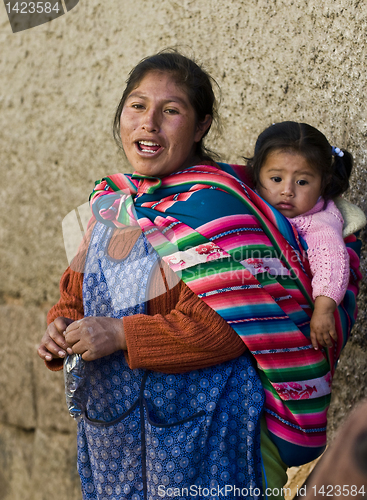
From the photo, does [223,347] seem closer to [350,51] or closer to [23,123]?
[350,51]

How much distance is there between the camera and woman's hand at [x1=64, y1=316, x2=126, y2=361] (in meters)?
1.24

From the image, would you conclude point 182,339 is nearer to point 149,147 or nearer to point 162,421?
point 162,421

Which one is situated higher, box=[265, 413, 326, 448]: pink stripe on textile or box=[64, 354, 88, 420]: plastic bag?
box=[64, 354, 88, 420]: plastic bag

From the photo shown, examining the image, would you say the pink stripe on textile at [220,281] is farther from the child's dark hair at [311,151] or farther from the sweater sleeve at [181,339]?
the child's dark hair at [311,151]

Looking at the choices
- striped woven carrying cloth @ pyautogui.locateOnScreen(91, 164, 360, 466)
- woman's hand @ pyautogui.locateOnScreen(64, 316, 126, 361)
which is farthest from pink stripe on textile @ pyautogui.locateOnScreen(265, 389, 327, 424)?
woman's hand @ pyautogui.locateOnScreen(64, 316, 126, 361)

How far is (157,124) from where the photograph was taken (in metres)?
1.41

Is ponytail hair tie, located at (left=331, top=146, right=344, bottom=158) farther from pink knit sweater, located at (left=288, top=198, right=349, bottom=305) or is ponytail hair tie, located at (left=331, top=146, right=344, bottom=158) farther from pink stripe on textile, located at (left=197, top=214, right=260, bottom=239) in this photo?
pink stripe on textile, located at (left=197, top=214, right=260, bottom=239)

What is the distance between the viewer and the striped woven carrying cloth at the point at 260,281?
4.13 feet

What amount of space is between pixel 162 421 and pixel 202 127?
0.84 metres

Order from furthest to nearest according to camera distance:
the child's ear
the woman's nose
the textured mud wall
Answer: the textured mud wall < the child's ear < the woman's nose

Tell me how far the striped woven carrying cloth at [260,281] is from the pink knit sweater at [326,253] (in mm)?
36

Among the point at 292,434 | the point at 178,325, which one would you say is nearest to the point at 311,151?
the point at 178,325

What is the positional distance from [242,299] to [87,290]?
17.7 inches

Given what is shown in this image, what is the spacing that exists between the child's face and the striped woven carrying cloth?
0.11 metres
